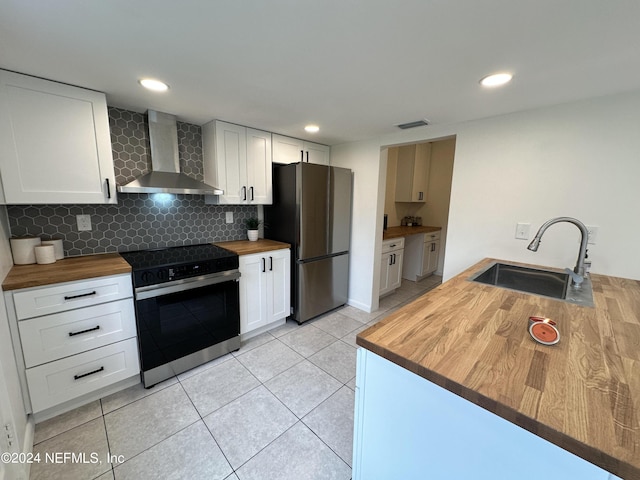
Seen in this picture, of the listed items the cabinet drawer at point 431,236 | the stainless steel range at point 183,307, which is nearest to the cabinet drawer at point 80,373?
the stainless steel range at point 183,307

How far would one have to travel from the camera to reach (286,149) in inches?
113

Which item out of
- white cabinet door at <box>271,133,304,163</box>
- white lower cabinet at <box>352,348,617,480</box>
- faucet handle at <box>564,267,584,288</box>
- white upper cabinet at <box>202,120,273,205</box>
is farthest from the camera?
white cabinet door at <box>271,133,304,163</box>

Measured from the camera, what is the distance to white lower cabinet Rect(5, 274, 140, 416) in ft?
4.76

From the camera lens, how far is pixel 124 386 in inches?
73.1

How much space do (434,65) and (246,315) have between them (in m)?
2.39

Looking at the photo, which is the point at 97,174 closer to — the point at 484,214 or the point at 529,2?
the point at 529,2

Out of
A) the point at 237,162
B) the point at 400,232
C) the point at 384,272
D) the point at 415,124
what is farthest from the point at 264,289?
the point at 400,232

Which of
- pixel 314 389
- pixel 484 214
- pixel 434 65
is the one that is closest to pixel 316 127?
pixel 434 65

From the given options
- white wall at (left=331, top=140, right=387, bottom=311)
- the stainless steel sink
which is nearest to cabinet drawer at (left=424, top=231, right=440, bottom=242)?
white wall at (left=331, top=140, right=387, bottom=311)

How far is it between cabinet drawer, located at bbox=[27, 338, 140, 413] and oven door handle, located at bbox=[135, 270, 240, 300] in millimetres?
381

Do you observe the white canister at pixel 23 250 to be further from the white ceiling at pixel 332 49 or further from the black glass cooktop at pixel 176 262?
the white ceiling at pixel 332 49

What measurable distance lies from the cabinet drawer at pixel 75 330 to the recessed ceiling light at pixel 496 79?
106 inches

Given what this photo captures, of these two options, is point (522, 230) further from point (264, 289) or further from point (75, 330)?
point (75, 330)

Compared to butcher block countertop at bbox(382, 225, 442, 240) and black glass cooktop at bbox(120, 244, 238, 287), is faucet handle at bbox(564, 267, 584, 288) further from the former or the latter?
black glass cooktop at bbox(120, 244, 238, 287)
